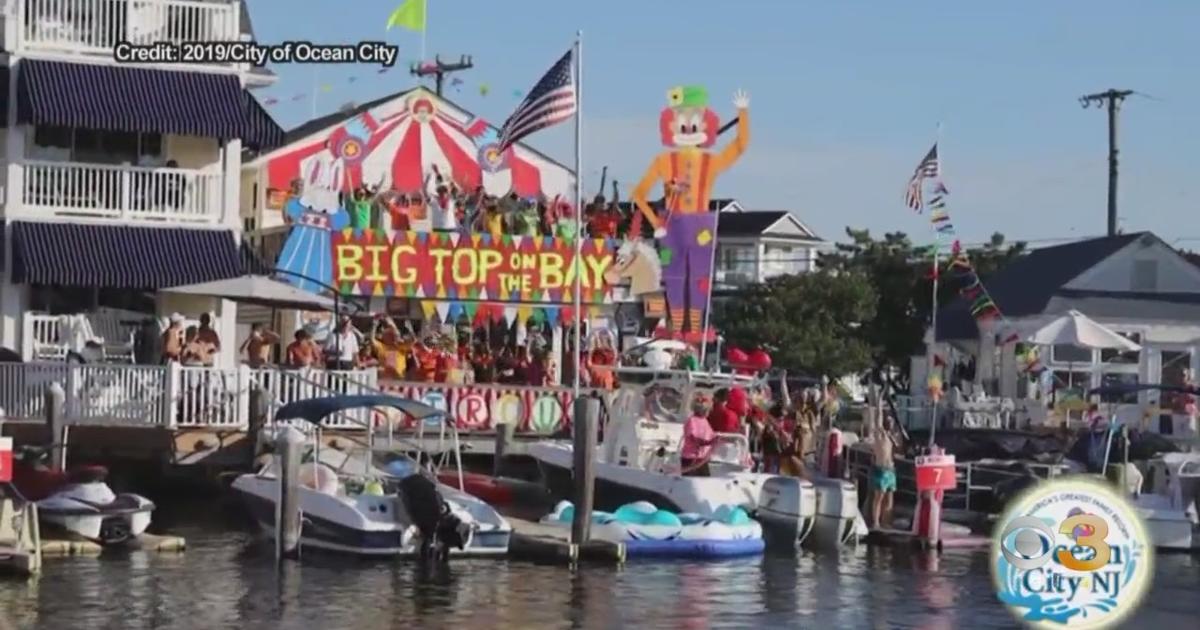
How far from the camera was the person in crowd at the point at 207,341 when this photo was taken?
34688 mm

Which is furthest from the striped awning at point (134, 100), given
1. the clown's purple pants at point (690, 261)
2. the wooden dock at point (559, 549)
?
the wooden dock at point (559, 549)

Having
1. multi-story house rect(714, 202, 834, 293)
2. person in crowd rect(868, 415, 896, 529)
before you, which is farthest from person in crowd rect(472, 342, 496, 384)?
A: multi-story house rect(714, 202, 834, 293)

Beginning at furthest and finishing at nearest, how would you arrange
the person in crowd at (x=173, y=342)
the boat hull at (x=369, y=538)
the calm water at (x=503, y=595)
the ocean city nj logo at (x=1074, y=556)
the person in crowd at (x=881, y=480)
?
the person in crowd at (x=173, y=342) < the person in crowd at (x=881, y=480) < the boat hull at (x=369, y=538) < the calm water at (x=503, y=595) < the ocean city nj logo at (x=1074, y=556)

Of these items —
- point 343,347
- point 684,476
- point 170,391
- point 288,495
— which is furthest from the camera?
point 343,347

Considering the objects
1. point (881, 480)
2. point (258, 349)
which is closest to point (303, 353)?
point (258, 349)

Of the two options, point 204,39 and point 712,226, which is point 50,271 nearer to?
point 204,39

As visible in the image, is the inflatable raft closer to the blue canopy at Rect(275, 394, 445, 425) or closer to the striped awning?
the blue canopy at Rect(275, 394, 445, 425)

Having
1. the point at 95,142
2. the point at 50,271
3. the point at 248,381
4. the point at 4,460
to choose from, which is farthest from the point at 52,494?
the point at 95,142

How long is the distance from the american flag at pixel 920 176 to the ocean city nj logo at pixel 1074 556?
29.9 m

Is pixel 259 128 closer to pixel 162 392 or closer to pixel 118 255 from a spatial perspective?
pixel 118 255

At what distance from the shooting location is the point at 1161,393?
158ft

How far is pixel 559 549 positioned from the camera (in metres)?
29.3

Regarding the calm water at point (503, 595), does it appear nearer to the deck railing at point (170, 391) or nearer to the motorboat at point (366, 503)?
the motorboat at point (366, 503)

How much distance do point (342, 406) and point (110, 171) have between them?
35.6 ft
